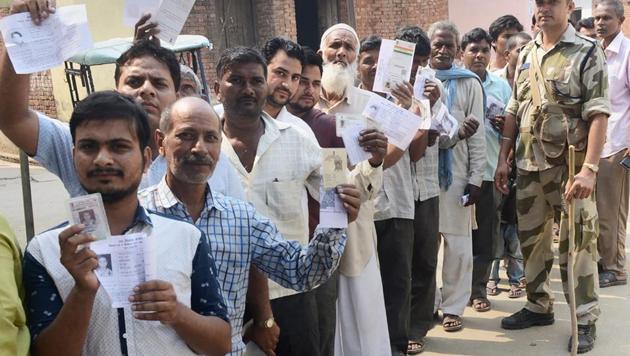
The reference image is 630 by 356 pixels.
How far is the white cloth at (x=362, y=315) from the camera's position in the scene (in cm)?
421

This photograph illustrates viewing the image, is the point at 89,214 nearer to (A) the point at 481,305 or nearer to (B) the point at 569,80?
(B) the point at 569,80

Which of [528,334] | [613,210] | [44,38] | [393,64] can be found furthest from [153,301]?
[613,210]

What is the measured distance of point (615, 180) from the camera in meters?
6.43

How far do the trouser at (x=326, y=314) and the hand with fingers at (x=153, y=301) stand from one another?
177cm

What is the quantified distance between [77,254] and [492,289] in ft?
16.2

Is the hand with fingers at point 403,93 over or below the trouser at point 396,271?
over

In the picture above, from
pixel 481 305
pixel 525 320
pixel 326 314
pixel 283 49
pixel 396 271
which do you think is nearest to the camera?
pixel 326 314

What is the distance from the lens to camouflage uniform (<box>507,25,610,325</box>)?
473 centimetres

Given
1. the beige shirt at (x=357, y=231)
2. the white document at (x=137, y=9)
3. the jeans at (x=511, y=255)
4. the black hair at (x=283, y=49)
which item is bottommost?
the jeans at (x=511, y=255)

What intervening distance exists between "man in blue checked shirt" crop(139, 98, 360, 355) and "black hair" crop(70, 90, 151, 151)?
1.16ft

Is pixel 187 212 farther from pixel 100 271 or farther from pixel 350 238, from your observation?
pixel 350 238

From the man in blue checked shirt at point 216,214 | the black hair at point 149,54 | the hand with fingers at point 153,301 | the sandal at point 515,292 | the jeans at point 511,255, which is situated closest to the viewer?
the hand with fingers at point 153,301

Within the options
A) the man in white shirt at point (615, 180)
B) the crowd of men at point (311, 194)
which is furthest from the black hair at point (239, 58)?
the man in white shirt at point (615, 180)

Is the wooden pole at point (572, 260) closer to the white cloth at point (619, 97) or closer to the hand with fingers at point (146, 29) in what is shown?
the white cloth at point (619, 97)
